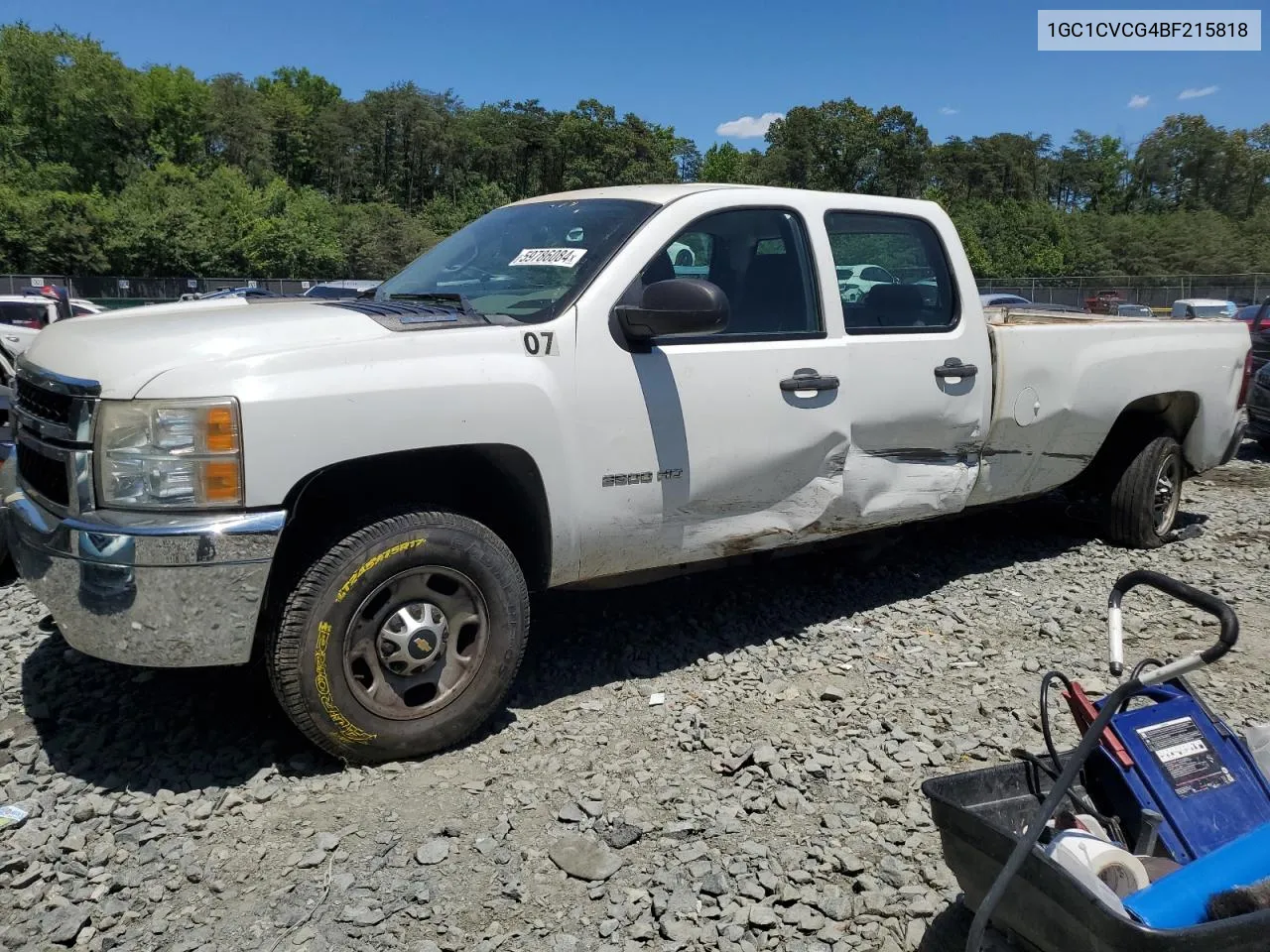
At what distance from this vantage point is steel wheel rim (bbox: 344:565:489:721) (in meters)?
3.30

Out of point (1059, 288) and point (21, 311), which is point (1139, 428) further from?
point (1059, 288)

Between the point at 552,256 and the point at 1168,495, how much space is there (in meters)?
4.43

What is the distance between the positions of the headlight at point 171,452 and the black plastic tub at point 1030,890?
2.13 meters

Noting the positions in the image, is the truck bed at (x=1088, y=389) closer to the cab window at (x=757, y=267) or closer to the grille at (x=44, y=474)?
the cab window at (x=757, y=267)

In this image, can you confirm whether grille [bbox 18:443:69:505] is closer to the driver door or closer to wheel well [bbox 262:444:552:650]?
wheel well [bbox 262:444:552:650]

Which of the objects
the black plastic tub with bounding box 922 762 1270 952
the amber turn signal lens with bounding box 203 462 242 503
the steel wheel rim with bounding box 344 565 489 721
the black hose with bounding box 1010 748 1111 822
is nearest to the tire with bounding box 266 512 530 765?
the steel wheel rim with bounding box 344 565 489 721

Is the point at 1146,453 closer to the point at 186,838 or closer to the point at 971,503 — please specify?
the point at 971,503

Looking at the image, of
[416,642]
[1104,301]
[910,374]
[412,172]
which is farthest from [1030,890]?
[412,172]

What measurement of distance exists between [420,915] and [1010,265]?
229ft

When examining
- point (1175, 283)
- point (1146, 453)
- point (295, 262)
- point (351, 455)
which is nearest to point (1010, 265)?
point (1175, 283)

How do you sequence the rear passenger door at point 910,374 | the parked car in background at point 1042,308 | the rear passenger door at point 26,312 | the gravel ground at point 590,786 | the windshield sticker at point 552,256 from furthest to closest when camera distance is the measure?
1. the rear passenger door at point 26,312
2. the parked car in background at point 1042,308
3. the rear passenger door at point 910,374
4. the windshield sticker at point 552,256
5. the gravel ground at point 590,786

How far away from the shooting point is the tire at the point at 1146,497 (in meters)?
6.04

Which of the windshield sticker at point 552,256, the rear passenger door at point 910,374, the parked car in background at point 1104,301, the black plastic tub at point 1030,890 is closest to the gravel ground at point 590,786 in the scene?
the black plastic tub at point 1030,890

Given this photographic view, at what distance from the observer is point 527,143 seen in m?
98.2
